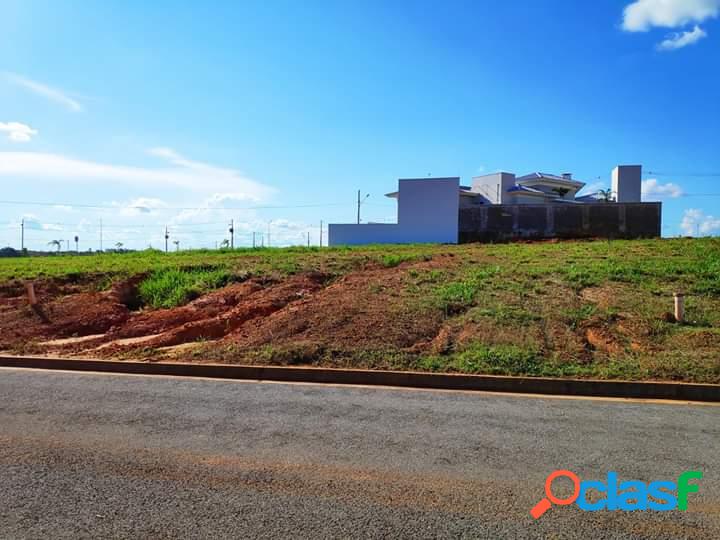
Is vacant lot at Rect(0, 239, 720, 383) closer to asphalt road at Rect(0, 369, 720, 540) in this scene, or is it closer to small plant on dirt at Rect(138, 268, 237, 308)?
small plant on dirt at Rect(138, 268, 237, 308)

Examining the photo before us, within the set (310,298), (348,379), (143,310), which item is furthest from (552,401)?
(143,310)

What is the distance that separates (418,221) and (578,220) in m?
10.1

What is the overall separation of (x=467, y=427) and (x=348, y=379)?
8.67 ft

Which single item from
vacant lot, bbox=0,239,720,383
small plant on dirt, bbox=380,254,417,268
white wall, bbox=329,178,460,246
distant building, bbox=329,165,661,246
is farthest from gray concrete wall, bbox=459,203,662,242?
small plant on dirt, bbox=380,254,417,268

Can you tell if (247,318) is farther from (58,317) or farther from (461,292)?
(58,317)

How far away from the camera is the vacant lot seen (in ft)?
27.2

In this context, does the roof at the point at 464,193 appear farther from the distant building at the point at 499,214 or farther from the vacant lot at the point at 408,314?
the vacant lot at the point at 408,314

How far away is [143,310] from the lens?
44.0 ft

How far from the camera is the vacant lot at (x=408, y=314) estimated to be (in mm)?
8297

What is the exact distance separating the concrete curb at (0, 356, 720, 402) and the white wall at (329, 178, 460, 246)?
2889 centimetres

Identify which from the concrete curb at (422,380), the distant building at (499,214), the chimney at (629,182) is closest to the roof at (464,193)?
the distant building at (499,214)

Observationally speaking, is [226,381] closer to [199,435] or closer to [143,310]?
[199,435]

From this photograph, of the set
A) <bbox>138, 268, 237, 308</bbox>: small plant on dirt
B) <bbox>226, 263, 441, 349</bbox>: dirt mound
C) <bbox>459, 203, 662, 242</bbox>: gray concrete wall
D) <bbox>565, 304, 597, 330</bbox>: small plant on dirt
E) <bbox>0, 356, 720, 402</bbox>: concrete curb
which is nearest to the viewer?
<bbox>0, 356, 720, 402</bbox>: concrete curb

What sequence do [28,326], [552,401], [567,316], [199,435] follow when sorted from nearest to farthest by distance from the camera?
[199,435] → [552,401] → [567,316] → [28,326]
